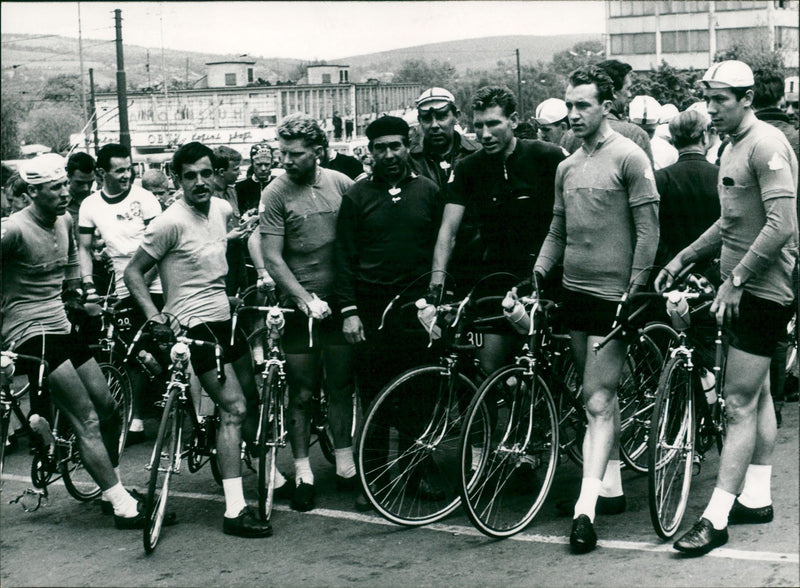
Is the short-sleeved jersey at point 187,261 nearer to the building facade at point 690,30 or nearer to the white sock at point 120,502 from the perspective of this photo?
the white sock at point 120,502

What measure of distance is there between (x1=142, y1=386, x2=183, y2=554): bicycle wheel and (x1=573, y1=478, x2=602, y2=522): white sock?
2.07 m

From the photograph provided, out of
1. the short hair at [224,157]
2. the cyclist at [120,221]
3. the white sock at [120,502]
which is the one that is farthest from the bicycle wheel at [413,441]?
the short hair at [224,157]

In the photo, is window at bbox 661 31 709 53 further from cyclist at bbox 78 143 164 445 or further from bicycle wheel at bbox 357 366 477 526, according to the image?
bicycle wheel at bbox 357 366 477 526

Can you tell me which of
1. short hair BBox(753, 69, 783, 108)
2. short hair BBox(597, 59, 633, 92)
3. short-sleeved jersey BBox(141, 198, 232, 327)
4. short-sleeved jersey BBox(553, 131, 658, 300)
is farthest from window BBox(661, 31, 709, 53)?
short-sleeved jersey BBox(141, 198, 232, 327)

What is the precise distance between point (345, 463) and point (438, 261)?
1.35m

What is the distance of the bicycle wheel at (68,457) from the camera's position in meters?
6.55

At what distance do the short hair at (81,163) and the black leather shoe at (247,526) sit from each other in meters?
3.72

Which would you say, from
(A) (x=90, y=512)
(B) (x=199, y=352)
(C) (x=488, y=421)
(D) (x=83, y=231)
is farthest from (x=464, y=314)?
(D) (x=83, y=231)

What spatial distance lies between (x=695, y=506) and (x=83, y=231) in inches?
185

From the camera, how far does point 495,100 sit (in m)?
6.11

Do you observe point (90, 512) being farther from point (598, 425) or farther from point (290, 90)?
point (290, 90)

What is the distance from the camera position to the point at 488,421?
5688mm

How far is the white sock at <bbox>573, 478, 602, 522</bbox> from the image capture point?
17.5 feet

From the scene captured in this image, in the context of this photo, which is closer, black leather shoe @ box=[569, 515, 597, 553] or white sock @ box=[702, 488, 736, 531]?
white sock @ box=[702, 488, 736, 531]
